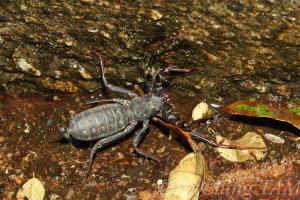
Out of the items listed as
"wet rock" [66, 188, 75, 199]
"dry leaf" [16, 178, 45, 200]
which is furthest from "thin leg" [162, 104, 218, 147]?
"dry leaf" [16, 178, 45, 200]

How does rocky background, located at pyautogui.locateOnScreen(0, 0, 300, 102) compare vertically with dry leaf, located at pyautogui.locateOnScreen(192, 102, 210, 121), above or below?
above

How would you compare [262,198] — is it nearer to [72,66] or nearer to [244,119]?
[244,119]

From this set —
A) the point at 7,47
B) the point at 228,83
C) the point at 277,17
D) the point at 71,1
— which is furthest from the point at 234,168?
the point at 7,47

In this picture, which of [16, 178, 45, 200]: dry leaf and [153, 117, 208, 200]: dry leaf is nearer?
[153, 117, 208, 200]: dry leaf

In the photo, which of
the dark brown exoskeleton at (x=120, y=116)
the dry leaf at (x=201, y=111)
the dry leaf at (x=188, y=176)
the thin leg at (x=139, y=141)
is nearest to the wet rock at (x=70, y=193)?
the dark brown exoskeleton at (x=120, y=116)

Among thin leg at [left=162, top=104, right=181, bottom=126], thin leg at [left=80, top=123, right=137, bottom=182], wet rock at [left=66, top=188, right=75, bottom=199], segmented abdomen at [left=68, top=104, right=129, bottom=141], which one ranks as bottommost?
wet rock at [left=66, top=188, right=75, bottom=199]

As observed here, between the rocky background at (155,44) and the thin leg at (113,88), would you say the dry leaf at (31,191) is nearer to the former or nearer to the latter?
the rocky background at (155,44)

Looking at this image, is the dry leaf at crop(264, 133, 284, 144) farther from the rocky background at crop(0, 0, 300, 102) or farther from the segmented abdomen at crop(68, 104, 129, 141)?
the segmented abdomen at crop(68, 104, 129, 141)
